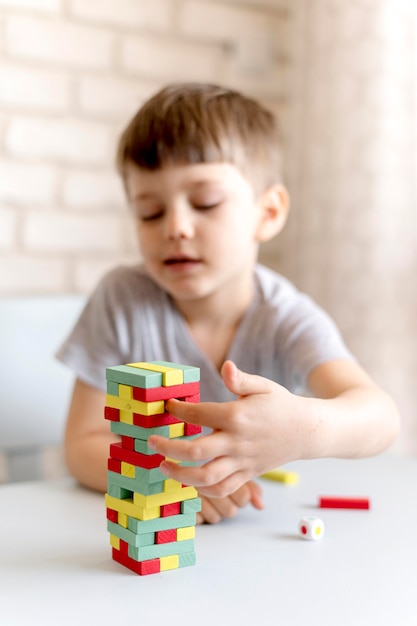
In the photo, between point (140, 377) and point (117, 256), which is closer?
point (140, 377)

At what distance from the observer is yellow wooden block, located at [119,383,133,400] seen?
665 millimetres

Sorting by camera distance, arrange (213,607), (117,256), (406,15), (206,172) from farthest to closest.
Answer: (117,256)
(406,15)
(206,172)
(213,607)

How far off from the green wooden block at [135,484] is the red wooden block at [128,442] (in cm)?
2

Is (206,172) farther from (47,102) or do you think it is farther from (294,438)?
(47,102)

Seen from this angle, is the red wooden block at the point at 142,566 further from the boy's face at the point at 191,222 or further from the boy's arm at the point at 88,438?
the boy's face at the point at 191,222

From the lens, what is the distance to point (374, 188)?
159 cm

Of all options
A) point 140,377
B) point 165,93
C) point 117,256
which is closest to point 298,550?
point 140,377

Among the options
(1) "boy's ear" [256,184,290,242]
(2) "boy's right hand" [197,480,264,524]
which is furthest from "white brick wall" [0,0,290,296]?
(2) "boy's right hand" [197,480,264,524]

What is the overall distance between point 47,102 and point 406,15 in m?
0.67

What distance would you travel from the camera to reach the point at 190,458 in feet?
2.04

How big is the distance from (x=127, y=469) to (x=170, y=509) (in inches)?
1.8

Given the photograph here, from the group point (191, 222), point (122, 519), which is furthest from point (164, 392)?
point (191, 222)

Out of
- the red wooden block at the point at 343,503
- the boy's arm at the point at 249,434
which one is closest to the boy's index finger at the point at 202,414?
the boy's arm at the point at 249,434

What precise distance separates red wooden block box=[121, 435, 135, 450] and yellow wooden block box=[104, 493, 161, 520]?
43 mm
